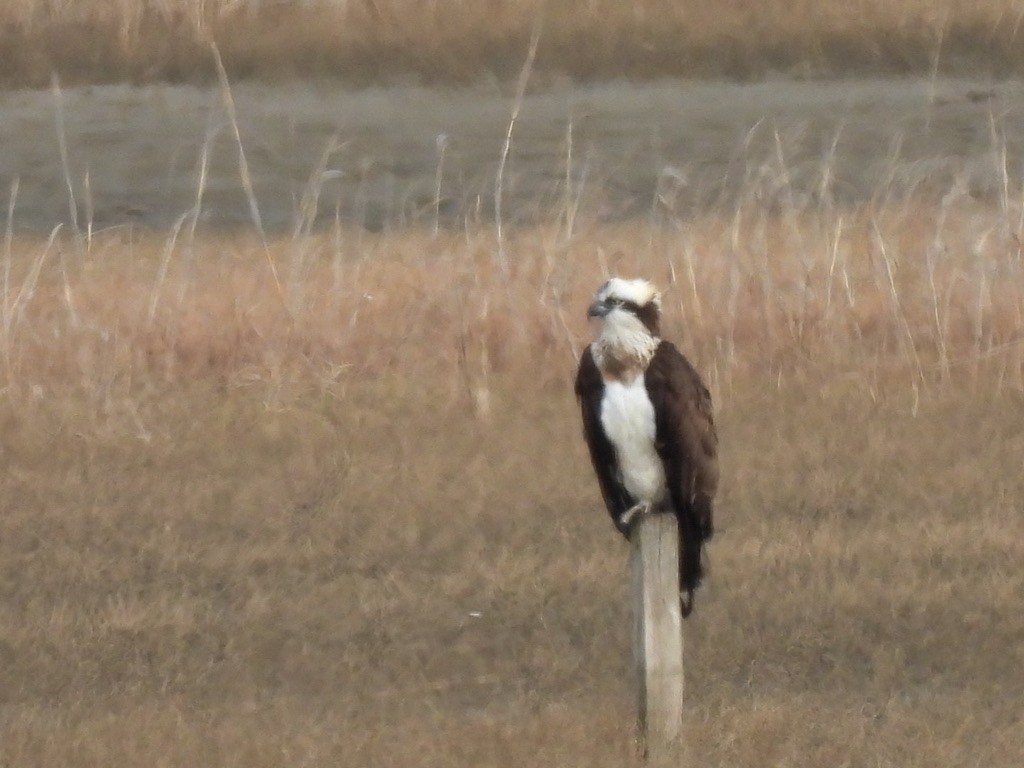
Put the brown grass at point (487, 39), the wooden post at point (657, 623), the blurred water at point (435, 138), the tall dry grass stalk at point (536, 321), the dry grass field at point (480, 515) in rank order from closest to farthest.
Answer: the wooden post at point (657, 623)
the dry grass field at point (480, 515)
the tall dry grass stalk at point (536, 321)
the blurred water at point (435, 138)
the brown grass at point (487, 39)

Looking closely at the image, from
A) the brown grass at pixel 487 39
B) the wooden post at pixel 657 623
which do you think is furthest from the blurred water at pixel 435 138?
the wooden post at pixel 657 623

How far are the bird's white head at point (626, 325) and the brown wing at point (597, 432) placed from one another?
0.04 meters

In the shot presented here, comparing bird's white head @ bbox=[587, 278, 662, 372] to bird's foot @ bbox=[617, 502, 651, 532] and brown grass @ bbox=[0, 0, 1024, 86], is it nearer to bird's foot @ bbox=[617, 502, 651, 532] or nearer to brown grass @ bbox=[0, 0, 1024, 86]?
bird's foot @ bbox=[617, 502, 651, 532]

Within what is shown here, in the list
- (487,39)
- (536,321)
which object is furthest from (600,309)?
(487,39)

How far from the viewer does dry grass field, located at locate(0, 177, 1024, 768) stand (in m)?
5.66

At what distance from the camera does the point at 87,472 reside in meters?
7.86

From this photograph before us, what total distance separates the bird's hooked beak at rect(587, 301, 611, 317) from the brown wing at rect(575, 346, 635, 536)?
0.09 metres

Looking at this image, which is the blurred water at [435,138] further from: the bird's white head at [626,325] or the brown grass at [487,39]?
the bird's white head at [626,325]

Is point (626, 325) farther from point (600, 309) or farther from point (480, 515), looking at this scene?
point (480, 515)

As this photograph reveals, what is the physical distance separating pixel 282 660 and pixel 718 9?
10037mm

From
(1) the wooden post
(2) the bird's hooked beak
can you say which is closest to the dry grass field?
(1) the wooden post

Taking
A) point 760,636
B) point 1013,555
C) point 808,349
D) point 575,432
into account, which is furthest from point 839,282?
point 760,636

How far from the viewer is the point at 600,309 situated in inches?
214

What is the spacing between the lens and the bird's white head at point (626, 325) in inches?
212
